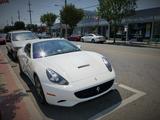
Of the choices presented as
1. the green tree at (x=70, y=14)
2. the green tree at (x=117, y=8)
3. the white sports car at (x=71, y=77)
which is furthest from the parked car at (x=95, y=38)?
the white sports car at (x=71, y=77)

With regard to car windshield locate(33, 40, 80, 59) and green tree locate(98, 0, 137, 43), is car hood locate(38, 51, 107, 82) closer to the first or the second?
car windshield locate(33, 40, 80, 59)

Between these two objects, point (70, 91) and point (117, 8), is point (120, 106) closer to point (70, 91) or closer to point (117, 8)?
point (70, 91)

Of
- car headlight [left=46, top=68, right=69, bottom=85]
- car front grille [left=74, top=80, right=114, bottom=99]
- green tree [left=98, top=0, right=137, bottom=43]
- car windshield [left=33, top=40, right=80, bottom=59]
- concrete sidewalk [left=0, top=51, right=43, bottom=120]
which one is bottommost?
concrete sidewalk [left=0, top=51, right=43, bottom=120]

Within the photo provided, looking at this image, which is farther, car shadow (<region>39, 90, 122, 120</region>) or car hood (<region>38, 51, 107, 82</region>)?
car hood (<region>38, 51, 107, 82</region>)

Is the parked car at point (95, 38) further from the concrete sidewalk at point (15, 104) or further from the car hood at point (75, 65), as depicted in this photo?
the car hood at point (75, 65)

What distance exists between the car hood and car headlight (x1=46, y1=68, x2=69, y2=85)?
0.07m

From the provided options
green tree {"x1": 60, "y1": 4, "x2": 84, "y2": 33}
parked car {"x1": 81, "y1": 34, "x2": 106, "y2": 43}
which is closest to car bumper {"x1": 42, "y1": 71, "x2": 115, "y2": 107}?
parked car {"x1": 81, "y1": 34, "x2": 106, "y2": 43}

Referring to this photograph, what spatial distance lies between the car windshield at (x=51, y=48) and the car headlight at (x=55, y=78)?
1.14 meters

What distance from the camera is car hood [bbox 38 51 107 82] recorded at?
398 centimetres

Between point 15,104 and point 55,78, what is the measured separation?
142 centimetres

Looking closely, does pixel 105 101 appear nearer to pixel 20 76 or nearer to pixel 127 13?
pixel 20 76

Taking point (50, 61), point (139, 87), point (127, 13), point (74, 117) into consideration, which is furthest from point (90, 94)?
point (127, 13)

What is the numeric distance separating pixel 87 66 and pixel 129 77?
256cm

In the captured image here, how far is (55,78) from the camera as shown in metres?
3.97
